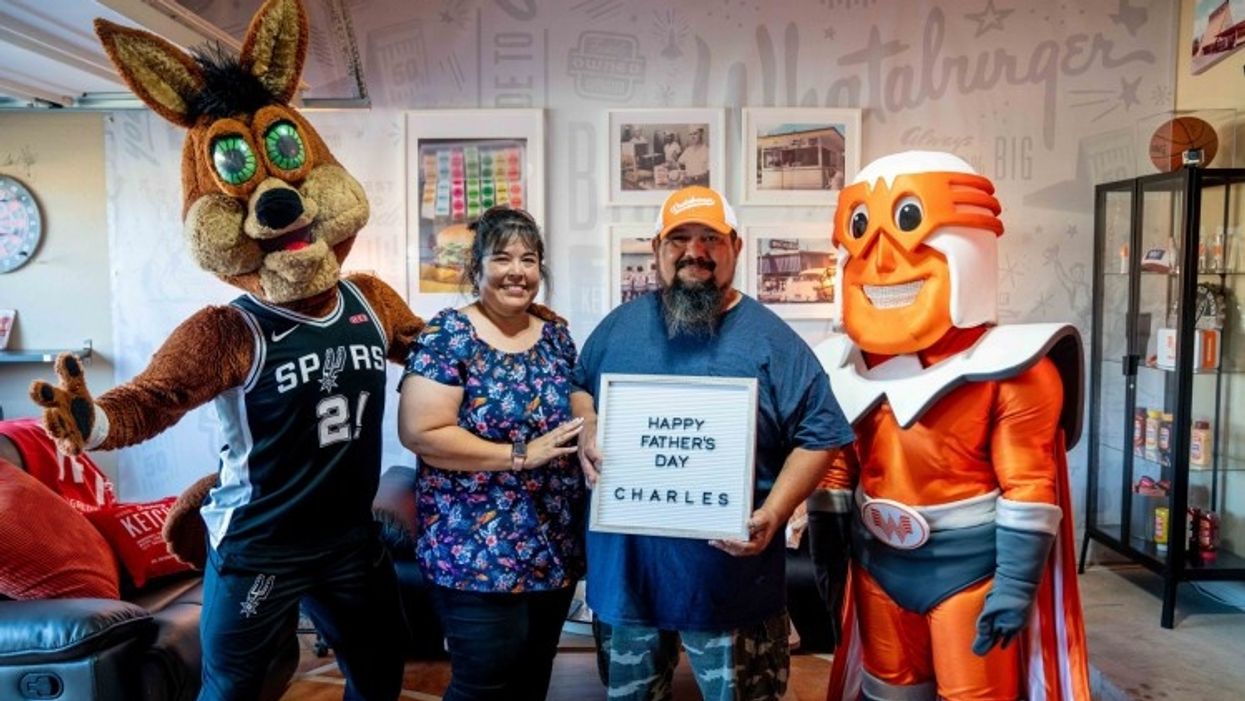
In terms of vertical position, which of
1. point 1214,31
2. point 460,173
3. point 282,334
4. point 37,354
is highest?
point 1214,31

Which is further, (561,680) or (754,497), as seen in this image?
(561,680)

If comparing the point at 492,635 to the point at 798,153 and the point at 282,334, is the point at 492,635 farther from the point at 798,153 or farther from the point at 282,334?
the point at 798,153

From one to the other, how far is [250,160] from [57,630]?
1.08m

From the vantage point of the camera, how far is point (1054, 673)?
5.06ft

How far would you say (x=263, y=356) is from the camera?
1.51 metres

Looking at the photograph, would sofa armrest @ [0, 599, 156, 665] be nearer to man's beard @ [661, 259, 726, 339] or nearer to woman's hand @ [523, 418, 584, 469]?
woman's hand @ [523, 418, 584, 469]

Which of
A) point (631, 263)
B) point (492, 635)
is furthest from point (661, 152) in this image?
point (492, 635)

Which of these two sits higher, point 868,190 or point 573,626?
point 868,190

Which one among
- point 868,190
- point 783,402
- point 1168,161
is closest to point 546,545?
point 783,402

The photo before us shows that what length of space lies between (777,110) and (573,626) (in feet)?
6.94

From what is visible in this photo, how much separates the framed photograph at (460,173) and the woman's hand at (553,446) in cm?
168

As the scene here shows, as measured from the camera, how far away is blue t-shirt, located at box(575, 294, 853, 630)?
1459 mm

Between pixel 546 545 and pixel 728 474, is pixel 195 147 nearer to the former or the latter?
pixel 546 545

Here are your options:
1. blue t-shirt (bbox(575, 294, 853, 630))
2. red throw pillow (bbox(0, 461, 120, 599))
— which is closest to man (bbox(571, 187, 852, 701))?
blue t-shirt (bbox(575, 294, 853, 630))
